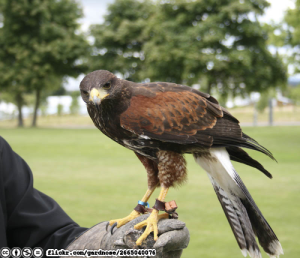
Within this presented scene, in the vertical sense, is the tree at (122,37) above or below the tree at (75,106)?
above

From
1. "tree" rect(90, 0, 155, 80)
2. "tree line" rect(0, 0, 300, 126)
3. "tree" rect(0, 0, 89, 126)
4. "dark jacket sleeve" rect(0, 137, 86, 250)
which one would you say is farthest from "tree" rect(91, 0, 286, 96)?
"dark jacket sleeve" rect(0, 137, 86, 250)

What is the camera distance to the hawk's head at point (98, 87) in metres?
1.66

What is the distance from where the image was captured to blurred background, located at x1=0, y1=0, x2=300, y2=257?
744cm

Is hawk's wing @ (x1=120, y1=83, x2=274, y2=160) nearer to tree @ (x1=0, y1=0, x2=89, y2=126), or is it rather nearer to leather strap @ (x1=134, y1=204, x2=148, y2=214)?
leather strap @ (x1=134, y1=204, x2=148, y2=214)

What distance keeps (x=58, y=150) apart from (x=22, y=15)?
880 inches

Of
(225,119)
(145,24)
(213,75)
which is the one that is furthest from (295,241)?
(145,24)

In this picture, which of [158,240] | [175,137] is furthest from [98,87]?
[158,240]

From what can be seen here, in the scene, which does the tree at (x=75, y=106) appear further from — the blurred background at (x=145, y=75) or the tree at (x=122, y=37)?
the tree at (x=122, y=37)

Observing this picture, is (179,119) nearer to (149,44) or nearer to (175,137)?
(175,137)

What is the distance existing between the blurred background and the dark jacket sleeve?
276 centimetres

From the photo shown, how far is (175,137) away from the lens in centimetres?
189

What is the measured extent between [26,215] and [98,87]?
4.02 ft

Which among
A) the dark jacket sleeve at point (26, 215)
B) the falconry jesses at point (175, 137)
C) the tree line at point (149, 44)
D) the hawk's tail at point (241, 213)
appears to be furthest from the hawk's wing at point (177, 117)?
the tree line at point (149, 44)

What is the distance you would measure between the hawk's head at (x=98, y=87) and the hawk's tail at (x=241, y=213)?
2.12 ft
